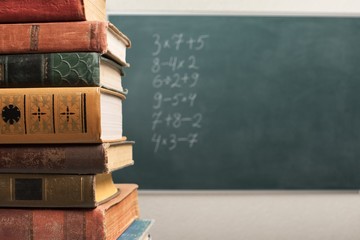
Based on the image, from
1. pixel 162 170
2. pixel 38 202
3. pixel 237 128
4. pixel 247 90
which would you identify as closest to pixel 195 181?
pixel 162 170

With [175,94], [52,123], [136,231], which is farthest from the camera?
[175,94]

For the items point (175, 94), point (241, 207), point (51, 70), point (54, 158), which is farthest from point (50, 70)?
point (241, 207)

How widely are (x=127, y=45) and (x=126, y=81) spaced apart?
1700 mm

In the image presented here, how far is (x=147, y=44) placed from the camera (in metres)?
2.53

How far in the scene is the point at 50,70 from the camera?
0.61 meters

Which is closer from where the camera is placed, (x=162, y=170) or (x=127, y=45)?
(x=127, y=45)

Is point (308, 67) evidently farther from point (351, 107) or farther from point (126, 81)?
point (126, 81)

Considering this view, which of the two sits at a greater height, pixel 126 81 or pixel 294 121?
pixel 126 81

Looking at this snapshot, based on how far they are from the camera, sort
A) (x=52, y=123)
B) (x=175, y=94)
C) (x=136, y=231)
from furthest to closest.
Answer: (x=175, y=94) < (x=136, y=231) < (x=52, y=123)

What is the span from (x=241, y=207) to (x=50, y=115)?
2063 mm

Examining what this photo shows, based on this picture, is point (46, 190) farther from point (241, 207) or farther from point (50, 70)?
point (241, 207)

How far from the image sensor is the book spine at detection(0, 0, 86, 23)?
0.62 m

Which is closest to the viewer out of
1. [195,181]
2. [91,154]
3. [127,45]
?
[91,154]

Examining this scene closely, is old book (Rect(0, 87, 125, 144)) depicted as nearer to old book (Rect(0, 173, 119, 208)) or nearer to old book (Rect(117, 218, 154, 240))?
old book (Rect(0, 173, 119, 208))
